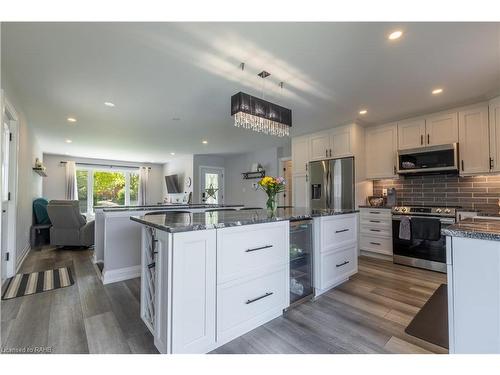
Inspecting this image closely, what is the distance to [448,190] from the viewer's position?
3.51 metres

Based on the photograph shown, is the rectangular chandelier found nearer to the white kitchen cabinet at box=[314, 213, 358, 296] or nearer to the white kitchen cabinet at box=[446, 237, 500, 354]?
the white kitchen cabinet at box=[314, 213, 358, 296]

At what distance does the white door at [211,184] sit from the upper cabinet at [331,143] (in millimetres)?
3619

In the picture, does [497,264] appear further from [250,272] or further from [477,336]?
[250,272]

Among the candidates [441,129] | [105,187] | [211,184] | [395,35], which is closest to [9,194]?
[395,35]

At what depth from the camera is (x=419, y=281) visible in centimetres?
279

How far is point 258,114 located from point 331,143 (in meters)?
2.24

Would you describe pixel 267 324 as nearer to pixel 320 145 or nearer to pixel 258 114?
pixel 258 114

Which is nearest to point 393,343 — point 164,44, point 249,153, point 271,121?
point 271,121

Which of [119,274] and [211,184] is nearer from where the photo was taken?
[119,274]

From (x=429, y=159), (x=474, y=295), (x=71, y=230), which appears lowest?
(x=71, y=230)


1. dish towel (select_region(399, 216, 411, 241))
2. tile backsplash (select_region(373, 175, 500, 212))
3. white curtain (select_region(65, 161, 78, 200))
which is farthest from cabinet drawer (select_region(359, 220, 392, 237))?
white curtain (select_region(65, 161, 78, 200))

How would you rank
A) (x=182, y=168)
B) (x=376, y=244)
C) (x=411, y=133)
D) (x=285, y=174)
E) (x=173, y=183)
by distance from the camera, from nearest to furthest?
1. (x=411, y=133)
2. (x=376, y=244)
3. (x=285, y=174)
4. (x=182, y=168)
5. (x=173, y=183)

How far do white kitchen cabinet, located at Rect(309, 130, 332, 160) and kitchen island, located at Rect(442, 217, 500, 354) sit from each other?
3145 millimetres
